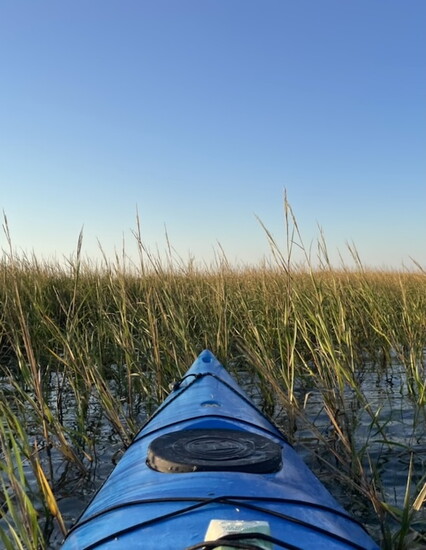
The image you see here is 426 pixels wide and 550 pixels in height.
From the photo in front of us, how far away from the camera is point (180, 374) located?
12.7 feet

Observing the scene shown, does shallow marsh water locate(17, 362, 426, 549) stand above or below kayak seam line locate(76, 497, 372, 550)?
below

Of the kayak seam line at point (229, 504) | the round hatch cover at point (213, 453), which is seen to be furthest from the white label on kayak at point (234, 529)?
the round hatch cover at point (213, 453)

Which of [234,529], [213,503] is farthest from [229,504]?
[234,529]

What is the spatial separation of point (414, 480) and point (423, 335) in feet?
6.08

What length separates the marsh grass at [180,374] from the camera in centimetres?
249

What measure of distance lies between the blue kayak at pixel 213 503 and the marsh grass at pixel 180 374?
265 mm

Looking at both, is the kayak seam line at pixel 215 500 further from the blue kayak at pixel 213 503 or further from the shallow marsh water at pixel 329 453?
the shallow marsh water at pixel 329 453

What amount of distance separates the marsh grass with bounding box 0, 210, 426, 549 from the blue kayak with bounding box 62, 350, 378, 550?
0.87 ft

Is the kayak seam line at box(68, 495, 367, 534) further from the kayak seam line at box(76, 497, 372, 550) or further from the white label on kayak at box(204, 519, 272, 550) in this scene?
the white label on kayak at box(204, 519, 272, 550)

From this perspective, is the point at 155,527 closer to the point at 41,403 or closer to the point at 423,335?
the point at 41,403

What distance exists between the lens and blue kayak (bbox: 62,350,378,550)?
1.52 meters

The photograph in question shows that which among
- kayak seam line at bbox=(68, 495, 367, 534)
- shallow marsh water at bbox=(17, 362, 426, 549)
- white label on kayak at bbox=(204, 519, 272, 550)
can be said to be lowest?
shallow marsh water at bbox=(17, 362, 426, 549)

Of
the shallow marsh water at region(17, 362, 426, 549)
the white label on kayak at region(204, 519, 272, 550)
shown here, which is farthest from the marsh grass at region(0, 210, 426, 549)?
the white label on kayak at region(204, 519, 272, 550)

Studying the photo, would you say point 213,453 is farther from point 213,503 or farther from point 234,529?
point 234,529
